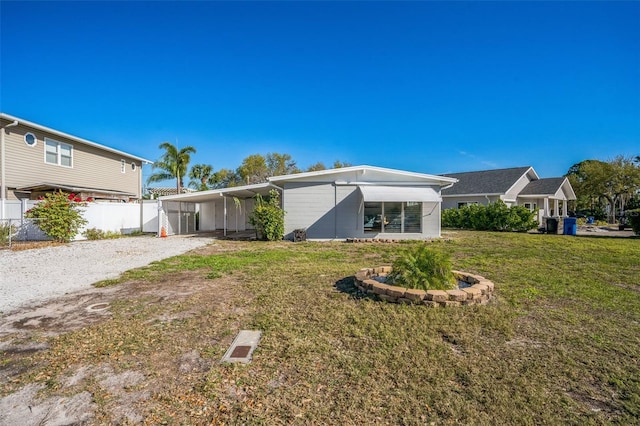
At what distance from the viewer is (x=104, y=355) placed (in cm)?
339

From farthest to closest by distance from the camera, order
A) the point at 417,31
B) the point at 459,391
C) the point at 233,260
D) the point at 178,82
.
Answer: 1. the point at 178,82
2. the point at 417,31
3. the point at 233,260
4. the point at 459,391

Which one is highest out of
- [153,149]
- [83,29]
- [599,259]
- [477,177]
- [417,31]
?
[417,31]

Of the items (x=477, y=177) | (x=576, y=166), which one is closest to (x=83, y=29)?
(x=477, y=177)

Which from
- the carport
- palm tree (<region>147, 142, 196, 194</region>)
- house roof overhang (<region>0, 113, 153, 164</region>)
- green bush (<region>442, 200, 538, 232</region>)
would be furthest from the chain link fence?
green bush (<region>442, 200, 538, 232</region>)

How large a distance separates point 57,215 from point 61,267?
6812mm

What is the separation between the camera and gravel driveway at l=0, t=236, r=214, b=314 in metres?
5.99

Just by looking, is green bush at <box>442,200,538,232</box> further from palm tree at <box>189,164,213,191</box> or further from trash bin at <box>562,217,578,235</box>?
palm tree at <box>189,164,213,191</box>

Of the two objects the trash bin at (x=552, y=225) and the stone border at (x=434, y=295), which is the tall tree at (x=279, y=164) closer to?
the trash bin at (x=552, y=225)

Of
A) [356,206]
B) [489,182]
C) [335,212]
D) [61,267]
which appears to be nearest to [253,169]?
[489,182]

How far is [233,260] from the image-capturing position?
9.62m

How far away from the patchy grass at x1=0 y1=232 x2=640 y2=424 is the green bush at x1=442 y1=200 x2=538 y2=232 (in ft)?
56.1

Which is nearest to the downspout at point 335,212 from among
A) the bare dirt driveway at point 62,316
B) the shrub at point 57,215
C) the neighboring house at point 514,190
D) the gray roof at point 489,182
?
the bare dirt driveway at point 62,316

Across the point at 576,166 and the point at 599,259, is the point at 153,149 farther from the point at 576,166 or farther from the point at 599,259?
the point at 576,166

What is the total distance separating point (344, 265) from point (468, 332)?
4914mm
